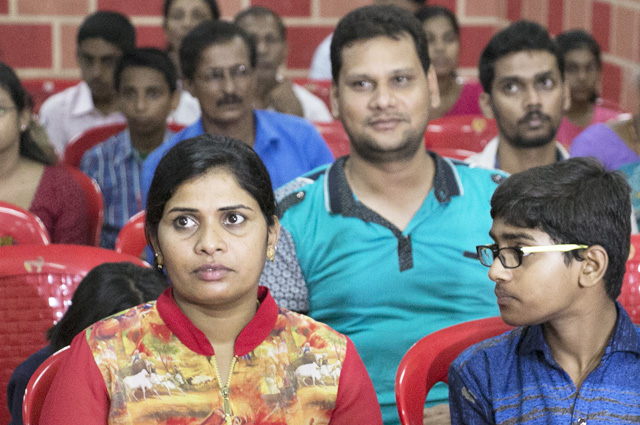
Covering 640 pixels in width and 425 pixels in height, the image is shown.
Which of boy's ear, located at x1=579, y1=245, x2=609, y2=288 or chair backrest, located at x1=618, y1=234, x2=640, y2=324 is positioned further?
chair backrest, located at x1=618, y1=234, x2=640, y2=324

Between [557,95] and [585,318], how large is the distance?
1.45 meters

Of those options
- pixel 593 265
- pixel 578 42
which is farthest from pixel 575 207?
pixel 578 42

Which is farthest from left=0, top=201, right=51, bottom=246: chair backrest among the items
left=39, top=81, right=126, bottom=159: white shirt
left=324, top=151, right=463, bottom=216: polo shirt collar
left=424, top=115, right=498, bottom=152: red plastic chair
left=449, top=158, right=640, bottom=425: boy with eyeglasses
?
left=39, top=81, right=126, bottom=159: white shirt

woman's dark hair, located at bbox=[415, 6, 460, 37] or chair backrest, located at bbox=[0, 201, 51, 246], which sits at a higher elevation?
woman's dark hair, located at bbox=[415, 6, 460, 37]

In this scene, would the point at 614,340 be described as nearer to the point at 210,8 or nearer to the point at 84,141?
the point at 84,141

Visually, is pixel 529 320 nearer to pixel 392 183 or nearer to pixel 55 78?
pixel 392 183

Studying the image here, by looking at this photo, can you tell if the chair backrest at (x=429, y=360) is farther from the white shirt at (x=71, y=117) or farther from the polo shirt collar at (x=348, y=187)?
the white shirt at (x=71, y=117)

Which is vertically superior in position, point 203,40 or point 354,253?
point 203,40

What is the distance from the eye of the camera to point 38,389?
5.03ft

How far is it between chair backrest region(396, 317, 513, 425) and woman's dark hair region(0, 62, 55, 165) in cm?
179

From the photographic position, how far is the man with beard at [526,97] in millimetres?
2873

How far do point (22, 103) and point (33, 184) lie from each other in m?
0.27

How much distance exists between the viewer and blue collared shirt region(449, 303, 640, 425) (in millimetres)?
1519

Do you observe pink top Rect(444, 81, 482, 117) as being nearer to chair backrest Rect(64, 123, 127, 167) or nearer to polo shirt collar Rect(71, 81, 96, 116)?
chair backrest Rect(64, 123, 127, 167)
